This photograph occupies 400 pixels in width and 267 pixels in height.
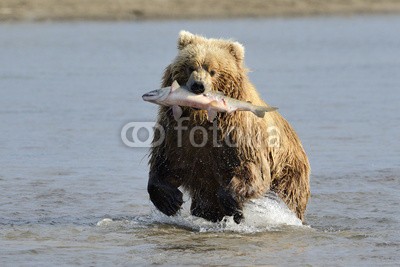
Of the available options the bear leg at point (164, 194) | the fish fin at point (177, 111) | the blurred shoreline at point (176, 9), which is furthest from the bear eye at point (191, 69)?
the blurred shoreline at point (176, 9)

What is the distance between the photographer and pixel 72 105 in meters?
14.6

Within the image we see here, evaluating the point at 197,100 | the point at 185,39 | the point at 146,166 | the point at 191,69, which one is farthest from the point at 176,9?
the point at 197,100

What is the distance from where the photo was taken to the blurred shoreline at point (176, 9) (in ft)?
93.1

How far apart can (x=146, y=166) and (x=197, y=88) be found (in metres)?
3.65

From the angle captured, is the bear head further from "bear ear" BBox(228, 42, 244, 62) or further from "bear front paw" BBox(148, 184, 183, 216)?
"bear front paw" BBox(148, 184, 183, 216)

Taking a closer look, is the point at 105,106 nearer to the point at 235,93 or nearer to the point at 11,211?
the point at 11,211

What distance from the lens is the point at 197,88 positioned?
7152mm

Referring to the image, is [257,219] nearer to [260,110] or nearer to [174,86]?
[260,110]

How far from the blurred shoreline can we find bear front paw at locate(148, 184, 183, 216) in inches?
833

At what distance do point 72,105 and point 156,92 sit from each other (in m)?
7.44

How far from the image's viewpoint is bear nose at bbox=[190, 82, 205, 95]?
715 cm

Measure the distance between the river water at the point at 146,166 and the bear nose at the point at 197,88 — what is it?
3.43 feet

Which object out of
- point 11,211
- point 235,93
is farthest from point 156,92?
point 11,211

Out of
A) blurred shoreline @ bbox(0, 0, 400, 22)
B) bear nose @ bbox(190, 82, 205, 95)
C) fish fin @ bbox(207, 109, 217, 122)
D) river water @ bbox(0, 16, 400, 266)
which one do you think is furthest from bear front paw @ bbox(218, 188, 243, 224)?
blurred shoreline @ bbox(0, 0, 400, 22)
